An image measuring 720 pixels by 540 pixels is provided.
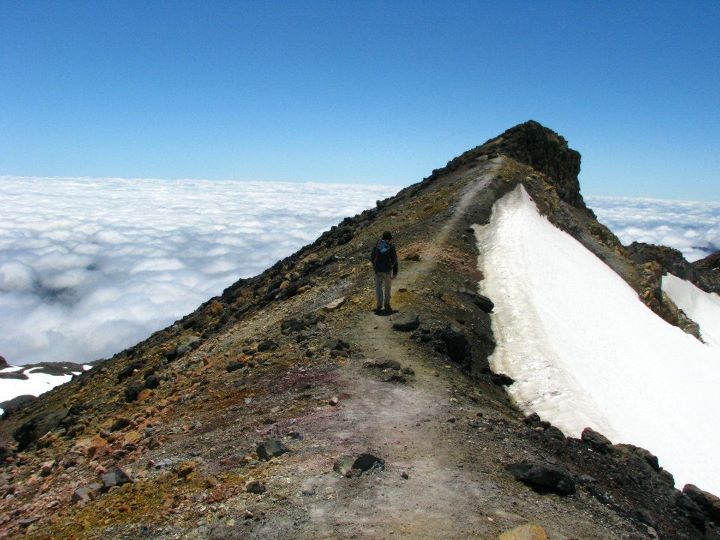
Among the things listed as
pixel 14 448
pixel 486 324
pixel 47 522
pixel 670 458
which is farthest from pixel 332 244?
pixel 47 522

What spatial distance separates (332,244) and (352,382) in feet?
62.5

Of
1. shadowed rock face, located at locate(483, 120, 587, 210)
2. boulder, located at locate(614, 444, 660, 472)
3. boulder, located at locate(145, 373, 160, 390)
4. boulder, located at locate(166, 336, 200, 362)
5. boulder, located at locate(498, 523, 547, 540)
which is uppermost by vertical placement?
shadowed rock face, located at locate(483, 120, 587, 210)

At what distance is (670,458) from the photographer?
1530 centimetres

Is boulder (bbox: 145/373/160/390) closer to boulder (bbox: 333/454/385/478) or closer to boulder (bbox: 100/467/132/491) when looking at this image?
boulder (bbox: 100/467/132/491)

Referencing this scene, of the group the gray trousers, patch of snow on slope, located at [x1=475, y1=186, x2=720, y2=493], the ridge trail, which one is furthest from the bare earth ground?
patch of snow on slope, located at [x1=475, y1=186, x2=720, y2=493]

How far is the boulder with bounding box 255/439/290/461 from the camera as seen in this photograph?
9.73m

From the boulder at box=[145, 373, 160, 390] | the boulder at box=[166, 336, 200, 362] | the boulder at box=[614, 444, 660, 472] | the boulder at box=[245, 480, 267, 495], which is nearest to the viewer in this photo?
the boulder at box=[245, 480, 267, 495]

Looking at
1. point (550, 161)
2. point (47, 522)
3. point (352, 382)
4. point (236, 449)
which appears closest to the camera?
point (47, 522)

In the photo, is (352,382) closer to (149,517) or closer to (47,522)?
(149,517)

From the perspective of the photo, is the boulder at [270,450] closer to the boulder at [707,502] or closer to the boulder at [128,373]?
the boulder at [707,502]

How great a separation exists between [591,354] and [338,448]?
13874 mm

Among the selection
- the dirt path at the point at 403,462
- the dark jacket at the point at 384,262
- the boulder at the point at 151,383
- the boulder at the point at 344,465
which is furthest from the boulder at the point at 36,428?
the boulder at the point at 344,465

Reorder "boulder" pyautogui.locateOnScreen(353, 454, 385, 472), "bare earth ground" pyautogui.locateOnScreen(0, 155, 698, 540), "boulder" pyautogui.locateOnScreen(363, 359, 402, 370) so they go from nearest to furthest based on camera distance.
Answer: "bare earth ground" pyautogui.locateOnScreen(0, 155, 698, 540)
"boulder" pyautogui.locateOnScreen(353, 454, 385, 472)
"boulder" pyautogui.locateOnScreen(363, 359, 402, 370)

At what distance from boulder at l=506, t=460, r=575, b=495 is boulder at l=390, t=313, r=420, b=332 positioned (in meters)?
7.39
